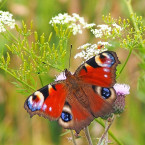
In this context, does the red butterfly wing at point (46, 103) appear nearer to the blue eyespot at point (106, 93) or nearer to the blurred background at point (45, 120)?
the blue eyespot at point (106, 93)

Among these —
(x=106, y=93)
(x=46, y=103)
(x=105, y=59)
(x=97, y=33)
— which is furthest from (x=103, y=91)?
(x=97, y=33)

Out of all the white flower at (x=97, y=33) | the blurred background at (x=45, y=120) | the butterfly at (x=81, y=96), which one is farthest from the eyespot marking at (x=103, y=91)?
the blurred background at (x=45, y=120)

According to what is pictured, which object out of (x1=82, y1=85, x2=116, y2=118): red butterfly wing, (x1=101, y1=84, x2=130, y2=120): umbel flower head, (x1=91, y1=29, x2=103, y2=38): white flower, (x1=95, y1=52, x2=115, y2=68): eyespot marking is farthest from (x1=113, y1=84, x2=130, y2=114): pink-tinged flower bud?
(x1=91, y1=29, x2=103, y2=38): white flower

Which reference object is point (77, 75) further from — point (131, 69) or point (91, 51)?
point (131, 69)

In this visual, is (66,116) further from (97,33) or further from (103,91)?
(97,33)

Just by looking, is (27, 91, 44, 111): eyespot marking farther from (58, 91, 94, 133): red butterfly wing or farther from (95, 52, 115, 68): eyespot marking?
(95, 52, 115, 68): eyespot marking

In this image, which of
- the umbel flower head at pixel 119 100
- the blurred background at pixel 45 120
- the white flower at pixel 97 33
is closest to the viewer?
the umbel flower head at pixel 119 100

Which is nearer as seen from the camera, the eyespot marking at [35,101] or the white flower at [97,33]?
the eyespot marking at [35,101]

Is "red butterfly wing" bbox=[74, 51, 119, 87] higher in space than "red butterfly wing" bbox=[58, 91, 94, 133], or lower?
higher
